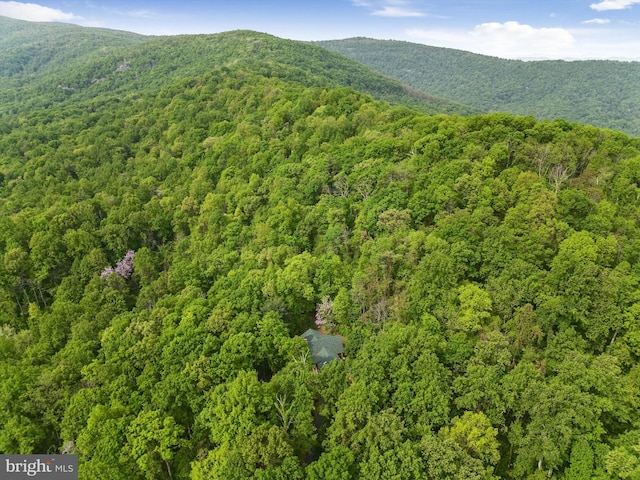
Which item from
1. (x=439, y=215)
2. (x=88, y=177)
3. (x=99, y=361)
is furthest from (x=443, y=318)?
(x=88, y=177)

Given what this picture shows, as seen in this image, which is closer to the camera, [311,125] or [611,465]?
[611,465]

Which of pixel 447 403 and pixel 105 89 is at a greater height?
pixel 105 89

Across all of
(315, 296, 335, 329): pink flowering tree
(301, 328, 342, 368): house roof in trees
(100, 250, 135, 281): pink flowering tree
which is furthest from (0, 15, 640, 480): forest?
(301, 328, 342, 368): house roof in trees

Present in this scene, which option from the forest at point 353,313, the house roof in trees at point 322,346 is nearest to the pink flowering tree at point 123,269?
the forest at point 353,313

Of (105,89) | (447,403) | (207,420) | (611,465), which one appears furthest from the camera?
(105,89)

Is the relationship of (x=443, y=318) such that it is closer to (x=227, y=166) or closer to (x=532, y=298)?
(x=532, y=298)

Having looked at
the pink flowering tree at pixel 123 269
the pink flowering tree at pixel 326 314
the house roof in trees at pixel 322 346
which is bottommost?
the pink flowering tree at pixel 123 269

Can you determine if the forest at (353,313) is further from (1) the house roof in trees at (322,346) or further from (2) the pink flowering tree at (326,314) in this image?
(1) the house roof in trees at (322,346)

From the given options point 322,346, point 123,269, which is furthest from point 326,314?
point 123,269
